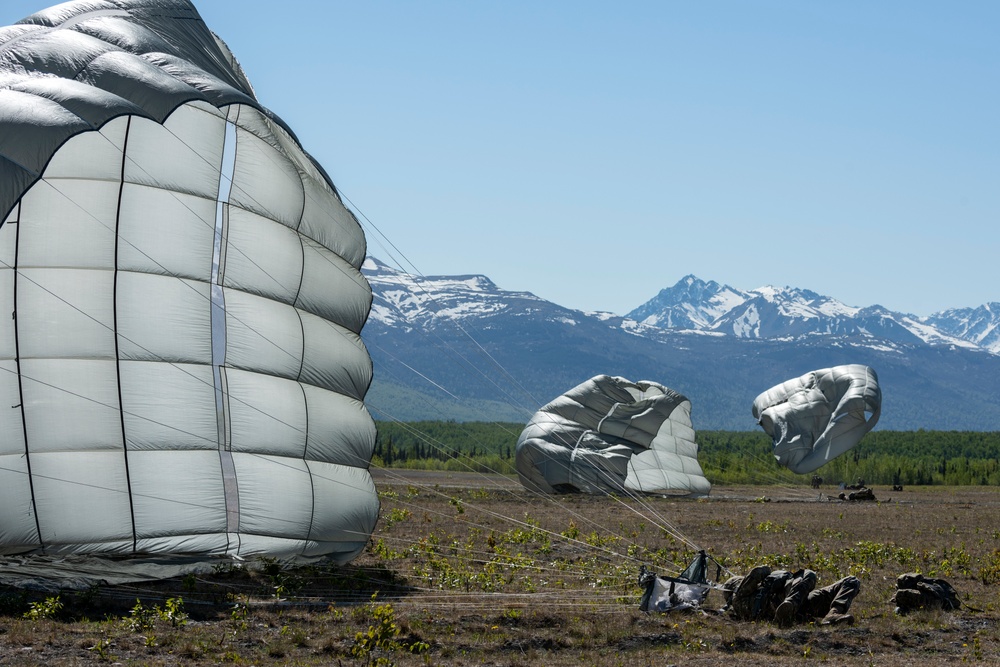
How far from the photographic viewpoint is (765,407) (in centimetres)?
5391

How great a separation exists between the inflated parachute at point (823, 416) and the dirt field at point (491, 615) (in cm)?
2220

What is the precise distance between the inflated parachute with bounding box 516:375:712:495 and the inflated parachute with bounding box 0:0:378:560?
862 inches

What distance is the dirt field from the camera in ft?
43.3

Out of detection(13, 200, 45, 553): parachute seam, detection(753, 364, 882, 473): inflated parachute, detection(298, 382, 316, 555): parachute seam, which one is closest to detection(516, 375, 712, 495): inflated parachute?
detection(753, 364, 882, 473): inflated parachute

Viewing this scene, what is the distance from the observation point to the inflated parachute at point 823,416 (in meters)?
48.1

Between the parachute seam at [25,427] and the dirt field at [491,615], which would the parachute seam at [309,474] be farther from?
the parachute seam at [25,427]

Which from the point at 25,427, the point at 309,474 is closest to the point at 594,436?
the point at 309,474

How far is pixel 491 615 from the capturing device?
1573 cm

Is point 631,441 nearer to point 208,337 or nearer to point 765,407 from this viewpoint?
point 765,407

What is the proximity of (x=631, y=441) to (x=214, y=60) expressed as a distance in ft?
85.6

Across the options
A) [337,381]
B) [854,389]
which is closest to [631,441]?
[854,389]

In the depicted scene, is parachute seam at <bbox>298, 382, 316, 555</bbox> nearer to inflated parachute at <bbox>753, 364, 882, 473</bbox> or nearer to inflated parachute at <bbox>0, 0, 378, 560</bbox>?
inflated parachute at <bbox>0, 0, 378, 560</bbox>

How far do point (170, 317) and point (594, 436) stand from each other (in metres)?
25.7

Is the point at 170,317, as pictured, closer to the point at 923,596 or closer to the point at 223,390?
the point at 223,390
